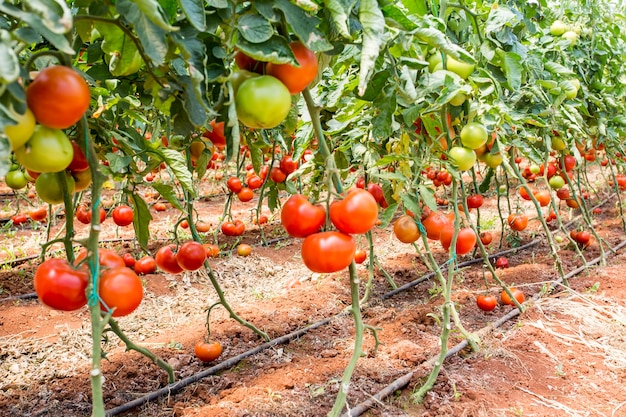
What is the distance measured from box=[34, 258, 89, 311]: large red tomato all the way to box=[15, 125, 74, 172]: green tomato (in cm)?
22

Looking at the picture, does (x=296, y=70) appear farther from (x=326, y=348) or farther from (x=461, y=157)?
(x=326, y=348)

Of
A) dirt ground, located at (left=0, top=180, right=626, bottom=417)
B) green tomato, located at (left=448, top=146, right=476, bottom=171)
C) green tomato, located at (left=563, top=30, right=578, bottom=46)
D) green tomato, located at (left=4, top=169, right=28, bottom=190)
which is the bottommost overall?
dirt ground, located at (left=0, top=180, right=626, bottom=417)

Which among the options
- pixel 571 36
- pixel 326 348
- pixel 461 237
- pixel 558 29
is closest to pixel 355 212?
pixel 461 237

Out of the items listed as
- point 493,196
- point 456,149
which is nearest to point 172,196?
point 456,149

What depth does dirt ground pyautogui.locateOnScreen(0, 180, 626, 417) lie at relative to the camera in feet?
6.97

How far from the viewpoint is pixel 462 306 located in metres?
3.26

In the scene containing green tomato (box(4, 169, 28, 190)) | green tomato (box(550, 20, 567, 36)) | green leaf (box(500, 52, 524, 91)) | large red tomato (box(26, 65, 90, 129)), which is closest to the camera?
large red tomato (box(26, 65, 90, 129))

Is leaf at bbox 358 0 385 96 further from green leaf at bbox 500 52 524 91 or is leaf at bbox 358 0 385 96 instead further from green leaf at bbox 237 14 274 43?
green leaf at bbox 500 52 524 91

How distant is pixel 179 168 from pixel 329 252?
20.5 inches

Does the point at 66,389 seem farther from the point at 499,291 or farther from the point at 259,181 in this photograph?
the point at 499,291

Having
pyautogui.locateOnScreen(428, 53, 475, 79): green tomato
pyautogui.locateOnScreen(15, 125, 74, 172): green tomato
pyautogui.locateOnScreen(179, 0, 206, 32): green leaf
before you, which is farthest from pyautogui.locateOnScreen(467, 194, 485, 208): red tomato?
pyautogui.locateOnScreen(15, 125, 74, 172): green tomato

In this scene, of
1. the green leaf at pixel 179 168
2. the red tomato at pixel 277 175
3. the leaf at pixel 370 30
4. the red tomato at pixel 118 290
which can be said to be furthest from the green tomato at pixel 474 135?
the red tomato at pixel 277 175

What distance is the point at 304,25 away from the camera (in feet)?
3.15

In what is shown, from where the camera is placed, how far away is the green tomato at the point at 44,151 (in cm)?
81
